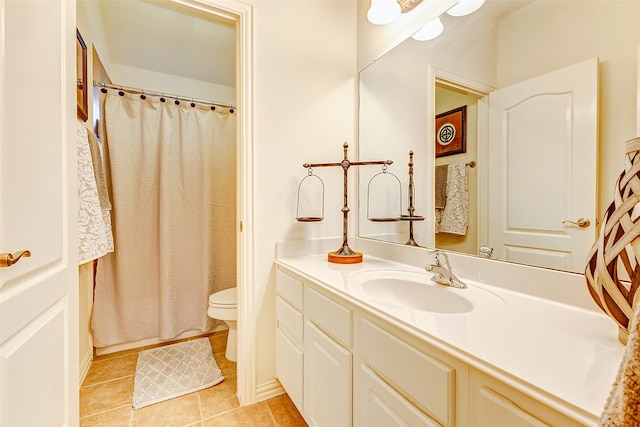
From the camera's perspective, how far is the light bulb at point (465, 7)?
1.09 metres

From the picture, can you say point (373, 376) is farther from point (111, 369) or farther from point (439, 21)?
point (111, 369)

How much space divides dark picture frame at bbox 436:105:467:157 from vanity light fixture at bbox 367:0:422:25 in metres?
0.59

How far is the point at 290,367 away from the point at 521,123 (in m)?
1.38

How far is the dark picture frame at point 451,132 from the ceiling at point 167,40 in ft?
4.87

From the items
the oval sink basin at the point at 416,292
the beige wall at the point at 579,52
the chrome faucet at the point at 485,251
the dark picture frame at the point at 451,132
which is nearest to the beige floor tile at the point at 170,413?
the oval sink basin at the point at 416,292

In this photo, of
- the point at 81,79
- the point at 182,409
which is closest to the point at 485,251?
the point at 182,409

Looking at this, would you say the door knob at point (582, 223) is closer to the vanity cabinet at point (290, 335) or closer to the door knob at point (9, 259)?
the vanity cabinet at point (290, 335)

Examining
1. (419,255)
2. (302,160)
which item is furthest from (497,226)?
(302,160)

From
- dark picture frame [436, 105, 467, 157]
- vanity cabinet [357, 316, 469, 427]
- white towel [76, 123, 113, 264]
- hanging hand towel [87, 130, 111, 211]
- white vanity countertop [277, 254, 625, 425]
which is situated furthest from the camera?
hanging hand towel [87, 130, 111, 211]

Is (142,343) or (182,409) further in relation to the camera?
(142,343)

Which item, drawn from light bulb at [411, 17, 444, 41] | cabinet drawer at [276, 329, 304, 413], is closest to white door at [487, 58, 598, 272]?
light bulb at [411, 17, 444, 41]

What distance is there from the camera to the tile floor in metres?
1.34

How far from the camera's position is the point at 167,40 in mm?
2201

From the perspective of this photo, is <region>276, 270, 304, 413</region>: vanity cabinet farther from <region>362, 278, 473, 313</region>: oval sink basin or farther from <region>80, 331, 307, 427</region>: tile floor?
<region>362, 278, 473, 313</region>: oval sink basin
